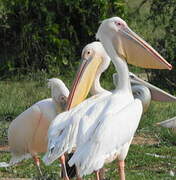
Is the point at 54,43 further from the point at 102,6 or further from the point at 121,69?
the point at 121,69

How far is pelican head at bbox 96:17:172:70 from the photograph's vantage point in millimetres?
5773

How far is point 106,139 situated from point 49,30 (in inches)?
369

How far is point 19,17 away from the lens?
14.7 metres

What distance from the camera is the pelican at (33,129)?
6.68m

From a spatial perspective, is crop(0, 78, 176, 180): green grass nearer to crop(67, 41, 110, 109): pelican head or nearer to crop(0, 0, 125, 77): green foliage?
crop(67, 41, 110, 109): pelican head

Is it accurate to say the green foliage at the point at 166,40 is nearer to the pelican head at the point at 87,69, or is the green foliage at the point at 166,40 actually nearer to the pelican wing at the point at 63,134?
the pelican head at the point at 87,69

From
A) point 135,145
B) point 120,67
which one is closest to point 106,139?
point 120,67

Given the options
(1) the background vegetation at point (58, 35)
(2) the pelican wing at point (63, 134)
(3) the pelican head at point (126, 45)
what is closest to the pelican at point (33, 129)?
(3) the pelican head at point (126, 45)

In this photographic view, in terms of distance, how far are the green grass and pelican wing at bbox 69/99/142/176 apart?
1212mm

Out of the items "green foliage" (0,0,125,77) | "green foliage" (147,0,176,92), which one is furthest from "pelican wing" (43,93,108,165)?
"green foliage" (0,0,125,77)

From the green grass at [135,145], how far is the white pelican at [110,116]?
1.15 metres

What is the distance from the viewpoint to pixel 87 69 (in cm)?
614

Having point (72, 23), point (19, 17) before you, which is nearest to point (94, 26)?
point (72, 23)

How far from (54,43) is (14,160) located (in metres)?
7.64
